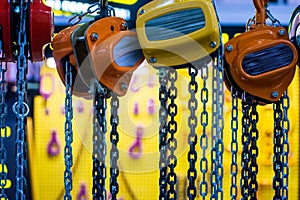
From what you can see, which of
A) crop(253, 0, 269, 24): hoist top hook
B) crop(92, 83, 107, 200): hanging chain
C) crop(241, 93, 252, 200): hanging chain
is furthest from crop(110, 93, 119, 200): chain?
crop(253, 0, 269, 24): hoist top hook

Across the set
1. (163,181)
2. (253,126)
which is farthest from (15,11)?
(253,126)

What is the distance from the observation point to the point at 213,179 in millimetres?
1391

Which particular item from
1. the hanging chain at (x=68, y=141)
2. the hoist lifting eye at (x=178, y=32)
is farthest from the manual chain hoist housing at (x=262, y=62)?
the hanging chain at (x=68, y=141)

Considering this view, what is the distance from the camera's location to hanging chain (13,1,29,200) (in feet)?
4.19

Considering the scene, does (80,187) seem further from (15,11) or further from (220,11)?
(15,11)

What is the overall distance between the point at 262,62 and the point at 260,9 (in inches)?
6.6

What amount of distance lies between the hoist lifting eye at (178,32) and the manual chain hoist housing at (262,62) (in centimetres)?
11

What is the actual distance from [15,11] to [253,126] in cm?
77

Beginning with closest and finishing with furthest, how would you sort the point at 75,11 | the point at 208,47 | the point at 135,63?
the point at 208,47 → the point at 135,63 → the point at 75,11

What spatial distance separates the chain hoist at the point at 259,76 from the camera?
1.37 meters

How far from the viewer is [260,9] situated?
142 cm

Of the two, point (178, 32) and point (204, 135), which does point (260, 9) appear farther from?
point (204, 135)

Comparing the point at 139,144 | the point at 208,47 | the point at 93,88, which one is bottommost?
the point at 139,144

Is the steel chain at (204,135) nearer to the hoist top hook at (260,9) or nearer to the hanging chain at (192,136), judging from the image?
the hanging chain at (192,136)
